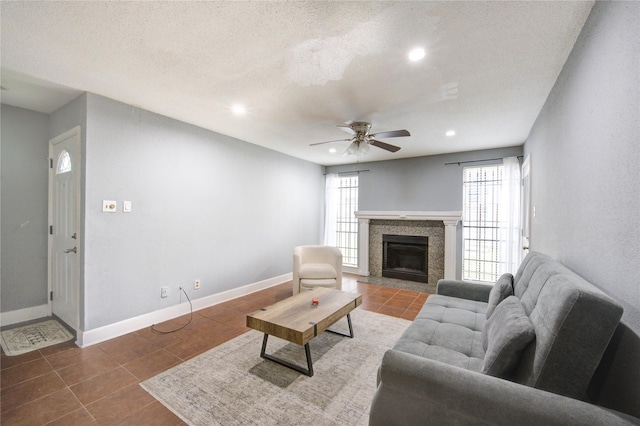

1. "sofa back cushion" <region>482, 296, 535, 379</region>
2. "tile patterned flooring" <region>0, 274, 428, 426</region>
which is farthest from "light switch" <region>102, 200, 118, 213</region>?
"sofa back cushion" <region>482, 296, 535, 379</region>

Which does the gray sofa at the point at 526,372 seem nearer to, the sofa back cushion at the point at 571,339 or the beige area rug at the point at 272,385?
the sofa back cushion at the point at 571,339

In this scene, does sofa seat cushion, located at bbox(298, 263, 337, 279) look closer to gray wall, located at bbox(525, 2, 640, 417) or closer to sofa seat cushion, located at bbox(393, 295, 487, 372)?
sofa seat cushion, located at bbox(393, 295, 487, 372)

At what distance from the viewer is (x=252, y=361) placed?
2.39m

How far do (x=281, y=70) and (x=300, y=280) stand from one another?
2.86m

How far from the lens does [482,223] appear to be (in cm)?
473

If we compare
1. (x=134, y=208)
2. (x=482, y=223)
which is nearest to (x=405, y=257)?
(x=482, y=223)

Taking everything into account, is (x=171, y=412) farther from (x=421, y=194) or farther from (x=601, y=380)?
(x=421, y=194)

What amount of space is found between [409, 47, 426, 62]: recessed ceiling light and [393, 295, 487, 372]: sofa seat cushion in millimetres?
2052

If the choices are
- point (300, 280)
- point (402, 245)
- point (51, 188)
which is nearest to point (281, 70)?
point (300, 280)

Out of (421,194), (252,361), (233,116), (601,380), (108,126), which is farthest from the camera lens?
(421,194)

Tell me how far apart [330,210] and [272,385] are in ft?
14.8

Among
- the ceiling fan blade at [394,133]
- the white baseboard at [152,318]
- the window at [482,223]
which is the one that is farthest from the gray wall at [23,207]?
the window at [482,223]

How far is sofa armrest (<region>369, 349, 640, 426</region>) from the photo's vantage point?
3.11ft

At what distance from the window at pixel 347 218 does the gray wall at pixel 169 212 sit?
1.75 meters
